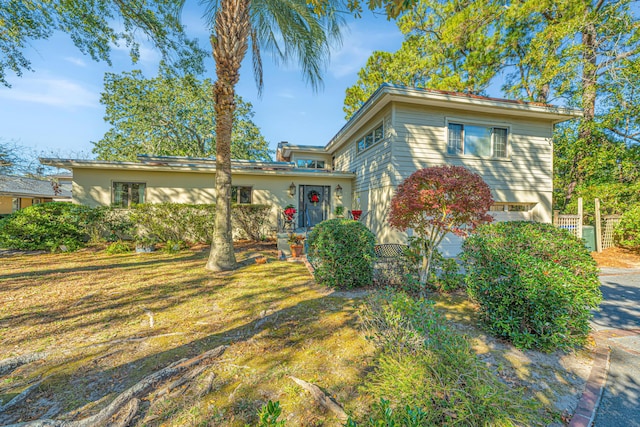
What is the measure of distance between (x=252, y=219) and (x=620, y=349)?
10.3m

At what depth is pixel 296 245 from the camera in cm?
779

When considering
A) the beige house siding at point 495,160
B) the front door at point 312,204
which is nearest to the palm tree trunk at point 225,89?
the beige house siding at point 495,160

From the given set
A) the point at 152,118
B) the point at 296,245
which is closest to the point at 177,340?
the point at 296,245

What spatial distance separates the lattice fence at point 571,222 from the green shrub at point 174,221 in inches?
535

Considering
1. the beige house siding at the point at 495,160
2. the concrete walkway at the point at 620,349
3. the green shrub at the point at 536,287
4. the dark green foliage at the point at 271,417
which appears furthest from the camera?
the beige house siding at the point at 495,160

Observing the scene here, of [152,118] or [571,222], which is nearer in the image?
[571,222]

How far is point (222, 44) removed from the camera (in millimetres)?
5809

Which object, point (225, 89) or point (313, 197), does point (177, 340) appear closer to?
point (225, 89)

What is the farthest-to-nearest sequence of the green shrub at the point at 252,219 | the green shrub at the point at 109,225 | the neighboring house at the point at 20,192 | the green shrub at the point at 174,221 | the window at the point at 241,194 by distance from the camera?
the neighboring house at the point at 20,192, the window at the point at 241,194, the green shrub at the point at 252,219, the green shrub at the point at 174,221, the green shrub at the point at 109,225

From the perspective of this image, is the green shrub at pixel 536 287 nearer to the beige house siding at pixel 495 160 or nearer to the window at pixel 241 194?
the beige house siding at pixel 495 160

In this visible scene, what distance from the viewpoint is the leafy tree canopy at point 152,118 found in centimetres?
2050

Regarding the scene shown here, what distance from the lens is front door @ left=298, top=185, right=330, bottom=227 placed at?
11531 mm

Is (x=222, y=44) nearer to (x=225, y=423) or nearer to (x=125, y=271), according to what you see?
(x=125, y=271)

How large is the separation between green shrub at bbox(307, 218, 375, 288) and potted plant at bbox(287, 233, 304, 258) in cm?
284
